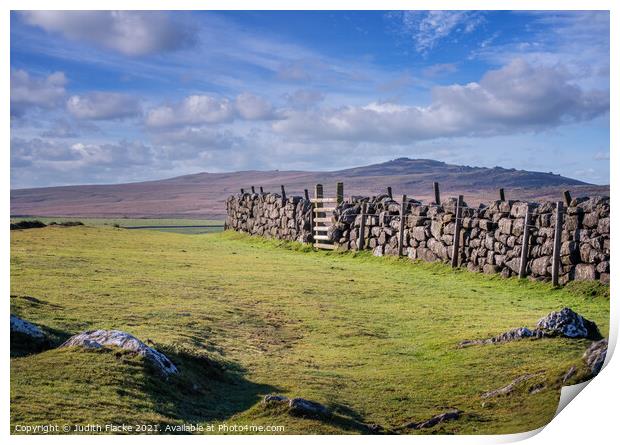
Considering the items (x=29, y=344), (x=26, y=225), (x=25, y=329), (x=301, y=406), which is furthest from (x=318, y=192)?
(x=301, y=406)

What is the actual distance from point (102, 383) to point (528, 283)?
498 inches

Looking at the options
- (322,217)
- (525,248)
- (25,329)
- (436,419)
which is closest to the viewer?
(436,419)

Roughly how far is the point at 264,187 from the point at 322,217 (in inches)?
1797

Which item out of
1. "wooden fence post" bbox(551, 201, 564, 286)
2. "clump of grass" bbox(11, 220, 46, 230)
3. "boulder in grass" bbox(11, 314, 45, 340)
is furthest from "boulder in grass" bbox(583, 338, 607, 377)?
"clump of grass" bbox(11, 220, 46, 230)

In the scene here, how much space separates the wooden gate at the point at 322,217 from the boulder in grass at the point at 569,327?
18270 millimetres

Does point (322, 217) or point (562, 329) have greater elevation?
point (322, 217)

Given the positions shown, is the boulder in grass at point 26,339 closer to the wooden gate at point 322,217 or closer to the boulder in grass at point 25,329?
the boulder in grass at point 25,329

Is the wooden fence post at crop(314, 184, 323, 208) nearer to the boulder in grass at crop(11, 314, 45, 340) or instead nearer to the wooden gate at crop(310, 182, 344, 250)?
the wooden gate at crop(310, 182, 344, 250)

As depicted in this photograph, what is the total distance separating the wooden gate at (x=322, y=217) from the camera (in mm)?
29156

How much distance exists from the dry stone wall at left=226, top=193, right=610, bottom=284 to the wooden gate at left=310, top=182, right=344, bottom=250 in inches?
11.8

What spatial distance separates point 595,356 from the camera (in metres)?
8.72

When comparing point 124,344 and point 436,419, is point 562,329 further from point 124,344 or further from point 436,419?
point 124,344

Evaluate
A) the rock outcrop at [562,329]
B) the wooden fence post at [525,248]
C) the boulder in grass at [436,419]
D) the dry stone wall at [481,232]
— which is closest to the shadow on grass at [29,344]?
the boulder in grass at [436,419]

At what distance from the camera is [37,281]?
1449cm
